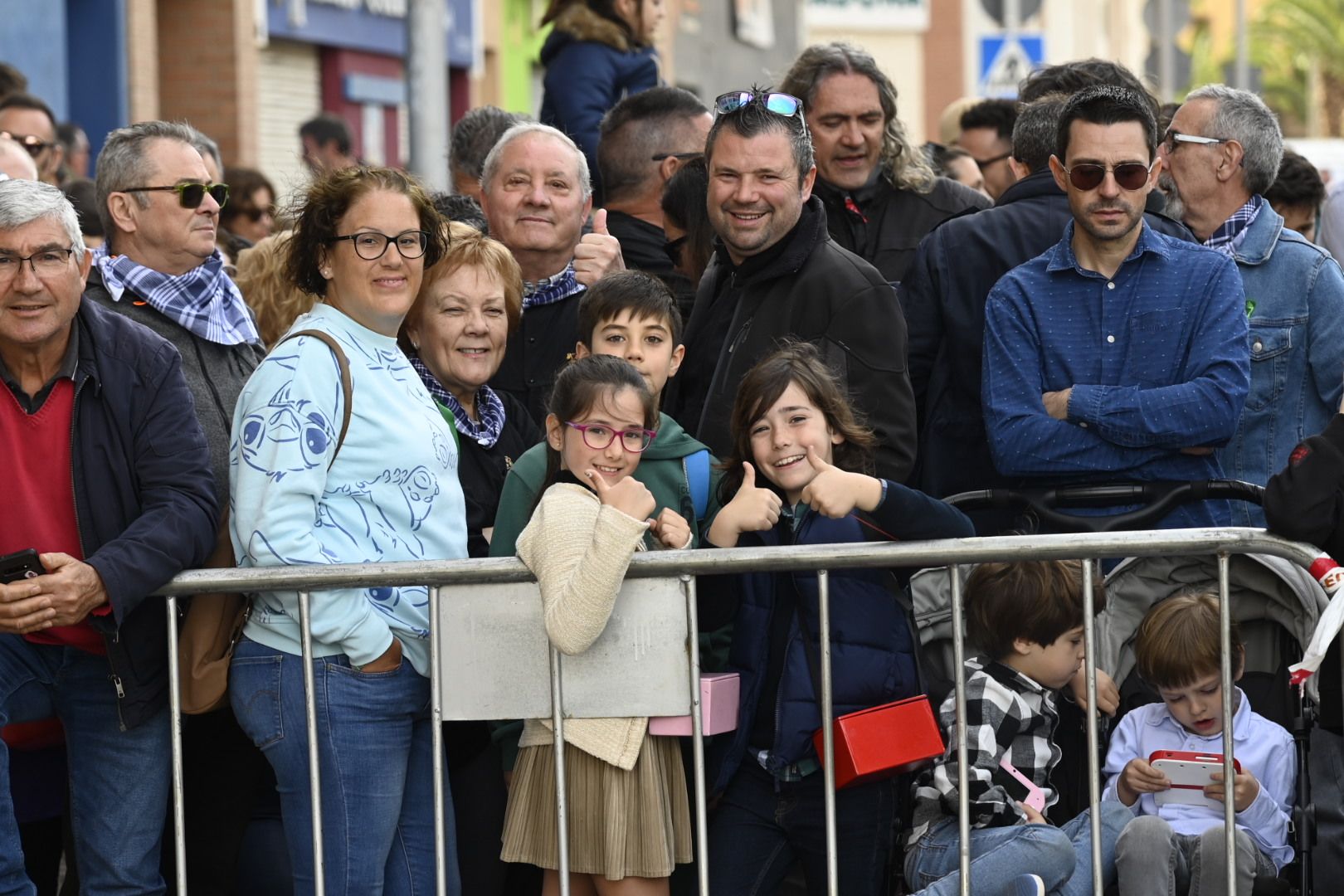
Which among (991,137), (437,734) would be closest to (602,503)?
(437,734)

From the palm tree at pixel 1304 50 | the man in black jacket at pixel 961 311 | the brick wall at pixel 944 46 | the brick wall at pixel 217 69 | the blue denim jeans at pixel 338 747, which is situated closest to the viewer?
the blue denim jeans at pixel 338 747

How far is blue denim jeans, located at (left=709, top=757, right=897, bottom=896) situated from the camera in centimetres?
459

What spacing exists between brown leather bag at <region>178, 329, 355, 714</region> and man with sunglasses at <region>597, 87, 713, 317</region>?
2.12 metres

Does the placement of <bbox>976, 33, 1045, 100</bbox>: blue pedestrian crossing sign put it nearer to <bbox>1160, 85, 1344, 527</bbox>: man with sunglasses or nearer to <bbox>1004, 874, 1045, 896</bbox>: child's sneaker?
<bbox>1160, 85, 1344, 527</bbox>: man with sunglasses

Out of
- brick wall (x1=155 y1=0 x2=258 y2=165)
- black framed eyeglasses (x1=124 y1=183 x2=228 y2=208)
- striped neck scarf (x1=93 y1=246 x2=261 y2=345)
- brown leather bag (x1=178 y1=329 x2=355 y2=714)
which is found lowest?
brown leather bag (x1=178 y1=329 x2=355 y2=714)

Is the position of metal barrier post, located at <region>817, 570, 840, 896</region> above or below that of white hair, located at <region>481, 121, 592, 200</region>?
below

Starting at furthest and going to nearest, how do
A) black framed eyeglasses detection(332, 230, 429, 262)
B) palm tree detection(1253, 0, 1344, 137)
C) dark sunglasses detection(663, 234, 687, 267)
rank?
1. palm tree detection(1253, 0, 1344, 137)
2. dark sunglasses detection(663, 234, 687, 267)
3. black framed eyeglasses detection(332, 230, 429, 262)

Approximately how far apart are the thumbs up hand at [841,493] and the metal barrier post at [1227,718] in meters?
0.77

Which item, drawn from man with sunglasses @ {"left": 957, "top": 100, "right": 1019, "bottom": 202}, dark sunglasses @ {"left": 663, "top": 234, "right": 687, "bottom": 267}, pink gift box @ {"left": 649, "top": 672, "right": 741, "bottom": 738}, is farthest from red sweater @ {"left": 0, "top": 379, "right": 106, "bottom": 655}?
man with sunglasses @ {"left": 957, "top": 100, "right": 1019, "bottom": 202}

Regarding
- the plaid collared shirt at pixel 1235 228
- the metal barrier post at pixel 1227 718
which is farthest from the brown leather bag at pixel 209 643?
the plaid collared shirt at pixel 1235 228

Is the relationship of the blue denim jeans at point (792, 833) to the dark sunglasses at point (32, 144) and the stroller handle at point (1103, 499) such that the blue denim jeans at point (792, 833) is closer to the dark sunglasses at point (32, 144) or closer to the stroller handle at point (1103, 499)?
the stroller handle at point (1103, 499)

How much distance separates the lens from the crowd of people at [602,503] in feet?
14.6

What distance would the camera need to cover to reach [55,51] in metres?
13.7

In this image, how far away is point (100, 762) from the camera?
15.1ft
